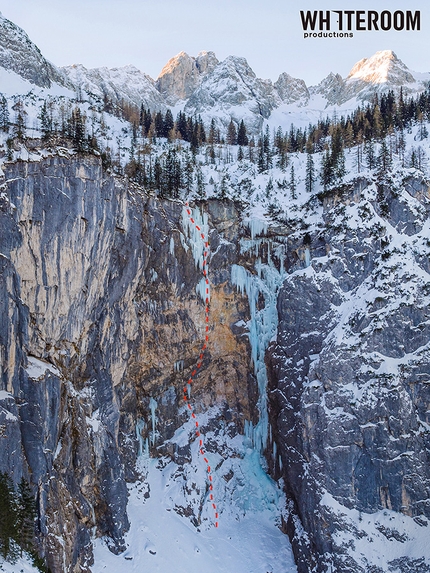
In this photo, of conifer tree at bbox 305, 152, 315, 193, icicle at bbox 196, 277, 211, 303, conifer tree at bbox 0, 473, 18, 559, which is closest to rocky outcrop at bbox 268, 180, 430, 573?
icicle at bbox 196, 277, 211, 303

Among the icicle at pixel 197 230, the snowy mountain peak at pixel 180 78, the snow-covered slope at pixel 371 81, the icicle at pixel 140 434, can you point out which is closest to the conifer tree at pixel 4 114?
the icicle at pixel 197 230

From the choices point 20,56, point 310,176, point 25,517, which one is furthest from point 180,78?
point 25,517

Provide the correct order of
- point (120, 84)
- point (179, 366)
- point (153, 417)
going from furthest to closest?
point (120, 84) → point (179, 366) → point (153, 417)

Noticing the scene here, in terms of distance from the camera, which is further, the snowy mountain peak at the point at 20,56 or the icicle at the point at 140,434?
the snowy mountain peak at the point at 20,56

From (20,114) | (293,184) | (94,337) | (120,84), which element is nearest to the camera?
(94,337)

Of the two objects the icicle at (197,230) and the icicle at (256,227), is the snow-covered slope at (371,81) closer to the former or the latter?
the icicle at (256,227)

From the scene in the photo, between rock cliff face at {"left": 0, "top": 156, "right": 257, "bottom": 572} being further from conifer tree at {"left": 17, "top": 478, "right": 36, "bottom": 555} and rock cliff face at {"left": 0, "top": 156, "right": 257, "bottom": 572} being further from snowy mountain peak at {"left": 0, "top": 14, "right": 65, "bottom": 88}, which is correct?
snowy mountain peak at {"left": 0, "top": 14, "right": 65, "bottom": 88}

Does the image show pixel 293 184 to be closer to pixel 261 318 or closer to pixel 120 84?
pixel 261 318

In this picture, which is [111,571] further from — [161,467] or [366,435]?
[366,435]
